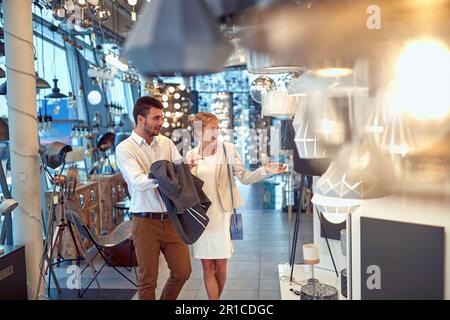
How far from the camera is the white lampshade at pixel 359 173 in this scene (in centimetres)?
109

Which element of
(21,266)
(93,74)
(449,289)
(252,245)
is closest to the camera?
(449,289)

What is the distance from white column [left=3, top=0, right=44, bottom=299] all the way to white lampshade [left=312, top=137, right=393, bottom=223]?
9.40 feet

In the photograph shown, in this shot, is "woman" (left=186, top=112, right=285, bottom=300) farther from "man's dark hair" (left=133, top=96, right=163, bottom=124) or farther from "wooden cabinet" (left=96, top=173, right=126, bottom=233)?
"wooden cabinet" (left=96, top=173, right=126, bottom=233)

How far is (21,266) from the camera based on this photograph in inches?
132

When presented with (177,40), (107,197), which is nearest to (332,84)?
(177,40)

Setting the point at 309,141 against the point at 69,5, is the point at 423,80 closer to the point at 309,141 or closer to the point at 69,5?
the point at 309,141

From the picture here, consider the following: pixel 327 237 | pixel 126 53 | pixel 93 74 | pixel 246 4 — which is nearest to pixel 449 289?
pixel 246 4

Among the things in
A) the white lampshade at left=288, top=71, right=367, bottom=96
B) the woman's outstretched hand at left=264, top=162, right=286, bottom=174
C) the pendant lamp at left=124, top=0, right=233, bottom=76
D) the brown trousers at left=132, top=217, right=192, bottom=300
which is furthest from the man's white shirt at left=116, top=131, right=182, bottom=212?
the pendant lamp at left=124, top=0, right=233, bottom=76

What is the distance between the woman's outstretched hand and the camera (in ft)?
8.32

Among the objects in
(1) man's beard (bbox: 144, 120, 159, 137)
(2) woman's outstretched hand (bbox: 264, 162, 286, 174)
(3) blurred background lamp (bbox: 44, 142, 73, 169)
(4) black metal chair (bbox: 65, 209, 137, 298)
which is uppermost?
(1) man's beard (bbox: 144, 120, 159, 137)

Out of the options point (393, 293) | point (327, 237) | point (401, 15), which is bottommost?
point (327, 237)

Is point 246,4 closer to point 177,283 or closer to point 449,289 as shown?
point 449,289
